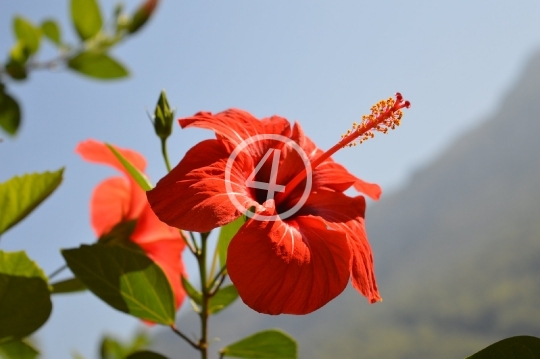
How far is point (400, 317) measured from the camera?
63156 mm

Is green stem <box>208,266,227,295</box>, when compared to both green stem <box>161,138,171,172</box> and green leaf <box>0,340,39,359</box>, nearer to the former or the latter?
green stem <box>161,138,171,172</box>

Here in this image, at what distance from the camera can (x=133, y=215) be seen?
1266 mm

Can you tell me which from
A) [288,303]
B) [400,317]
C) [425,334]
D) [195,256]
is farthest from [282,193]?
[400,317]

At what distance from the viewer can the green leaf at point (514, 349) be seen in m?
0.63

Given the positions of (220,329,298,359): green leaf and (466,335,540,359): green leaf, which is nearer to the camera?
(466,335,540,359): green leaf

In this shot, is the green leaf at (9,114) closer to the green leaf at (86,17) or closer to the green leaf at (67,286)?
the green leaf at (86,17)

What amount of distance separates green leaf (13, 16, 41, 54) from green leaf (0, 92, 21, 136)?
0.31 metres

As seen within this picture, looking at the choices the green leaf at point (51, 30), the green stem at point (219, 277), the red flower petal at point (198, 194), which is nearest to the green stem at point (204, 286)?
the green stem at point (219, 277)

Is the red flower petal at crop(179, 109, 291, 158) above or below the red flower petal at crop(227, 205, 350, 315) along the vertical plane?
above

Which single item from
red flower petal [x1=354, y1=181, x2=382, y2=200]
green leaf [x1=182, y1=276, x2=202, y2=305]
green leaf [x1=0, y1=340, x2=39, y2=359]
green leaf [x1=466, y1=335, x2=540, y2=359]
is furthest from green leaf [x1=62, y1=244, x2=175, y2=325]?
green leaf [x1=466, y1=335, x2=540, y2=359]

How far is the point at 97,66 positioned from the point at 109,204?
0.93 metres

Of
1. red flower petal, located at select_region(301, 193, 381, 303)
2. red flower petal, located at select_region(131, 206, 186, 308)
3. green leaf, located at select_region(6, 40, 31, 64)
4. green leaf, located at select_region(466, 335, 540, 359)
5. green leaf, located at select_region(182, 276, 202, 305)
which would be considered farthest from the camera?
green leaf, located at select_region(6, 40, 31, 64)

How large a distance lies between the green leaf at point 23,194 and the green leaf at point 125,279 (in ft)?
0.58

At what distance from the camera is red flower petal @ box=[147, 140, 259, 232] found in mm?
740
